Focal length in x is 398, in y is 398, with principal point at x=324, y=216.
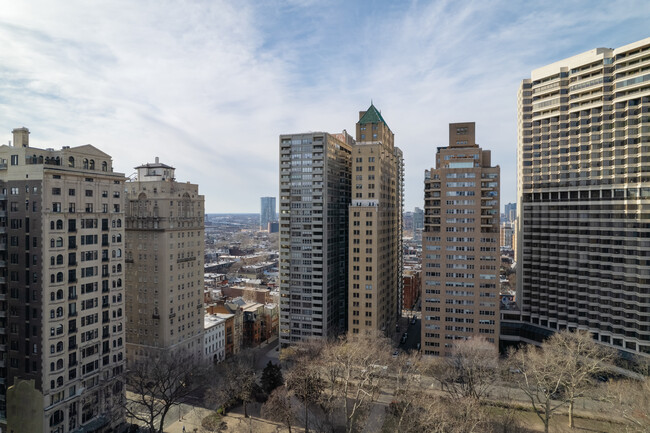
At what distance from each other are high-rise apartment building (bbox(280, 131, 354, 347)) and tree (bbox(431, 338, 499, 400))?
31.6 meters

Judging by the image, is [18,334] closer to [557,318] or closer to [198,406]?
[198,406]

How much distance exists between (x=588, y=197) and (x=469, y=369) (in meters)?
54.8

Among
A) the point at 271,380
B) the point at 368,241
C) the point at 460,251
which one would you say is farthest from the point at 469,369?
the point at 368,241

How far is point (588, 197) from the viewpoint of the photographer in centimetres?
9412

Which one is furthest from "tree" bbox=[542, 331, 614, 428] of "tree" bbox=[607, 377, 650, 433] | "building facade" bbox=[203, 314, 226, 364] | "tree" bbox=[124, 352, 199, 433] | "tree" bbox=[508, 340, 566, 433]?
"building facade" bbox=[203, 314, 226, 364]

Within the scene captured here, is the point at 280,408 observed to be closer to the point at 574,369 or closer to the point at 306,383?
the point at 306,383

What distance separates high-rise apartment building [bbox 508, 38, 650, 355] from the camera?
84375 millimetres

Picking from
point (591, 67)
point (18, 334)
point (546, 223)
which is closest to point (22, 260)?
point (18, 334)

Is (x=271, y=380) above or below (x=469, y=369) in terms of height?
below

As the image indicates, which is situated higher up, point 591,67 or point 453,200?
point 591,67

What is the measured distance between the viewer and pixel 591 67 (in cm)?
9350

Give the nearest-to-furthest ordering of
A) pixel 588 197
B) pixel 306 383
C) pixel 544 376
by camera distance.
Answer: pixel 306 383 → pixel 544 376 → pixel 588 197

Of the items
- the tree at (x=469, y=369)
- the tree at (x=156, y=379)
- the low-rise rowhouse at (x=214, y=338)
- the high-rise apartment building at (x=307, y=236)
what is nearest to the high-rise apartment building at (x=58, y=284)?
the tree at (x=156, y=379)

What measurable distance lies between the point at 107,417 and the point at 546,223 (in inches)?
4104
